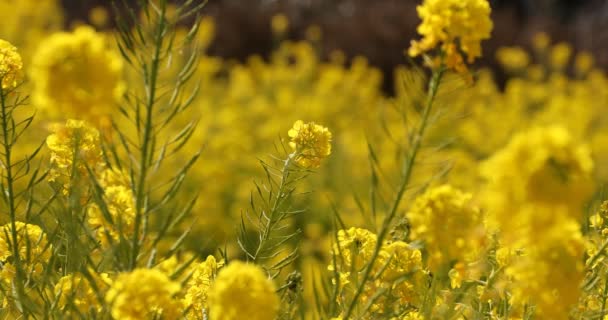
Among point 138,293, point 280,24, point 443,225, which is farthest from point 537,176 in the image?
point 280,24

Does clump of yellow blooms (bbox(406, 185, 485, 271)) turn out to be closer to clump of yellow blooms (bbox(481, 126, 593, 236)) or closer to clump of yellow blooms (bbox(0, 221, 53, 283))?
clump of yellow blooms (bbox(481, 126, 593, 236))

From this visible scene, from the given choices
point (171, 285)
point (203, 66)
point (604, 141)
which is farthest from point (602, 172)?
point (171, 285)

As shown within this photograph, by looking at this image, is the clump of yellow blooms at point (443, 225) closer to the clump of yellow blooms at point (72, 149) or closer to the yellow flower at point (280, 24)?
the clump of yellow blooms at point (72, 149)

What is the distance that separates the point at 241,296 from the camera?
137 cm

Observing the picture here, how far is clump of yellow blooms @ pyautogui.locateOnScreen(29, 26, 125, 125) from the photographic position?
140cm

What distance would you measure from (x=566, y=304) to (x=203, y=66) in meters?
8.55

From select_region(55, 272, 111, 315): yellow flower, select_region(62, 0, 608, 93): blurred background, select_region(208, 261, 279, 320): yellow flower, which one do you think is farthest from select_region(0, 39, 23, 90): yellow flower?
select_region(62, 0, 608, 93): blurred background

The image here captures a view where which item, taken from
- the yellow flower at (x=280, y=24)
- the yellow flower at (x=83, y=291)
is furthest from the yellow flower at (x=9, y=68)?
the yellow flower at (x=280, y=24)

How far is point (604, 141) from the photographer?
874 centimetres

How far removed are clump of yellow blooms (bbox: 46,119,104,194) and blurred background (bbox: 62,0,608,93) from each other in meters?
10.0

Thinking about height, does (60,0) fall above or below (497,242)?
above

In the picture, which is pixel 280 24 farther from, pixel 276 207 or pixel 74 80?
pixel 74 80

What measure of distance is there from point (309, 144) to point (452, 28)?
1.69 ft

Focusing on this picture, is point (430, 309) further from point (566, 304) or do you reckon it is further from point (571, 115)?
Result: point (571, 115)
